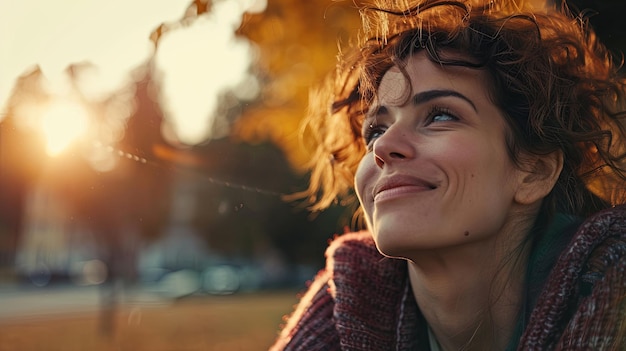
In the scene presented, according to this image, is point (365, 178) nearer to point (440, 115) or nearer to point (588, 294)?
point (440, 115)

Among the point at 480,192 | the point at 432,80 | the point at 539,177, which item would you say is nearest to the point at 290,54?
the point at 432,80

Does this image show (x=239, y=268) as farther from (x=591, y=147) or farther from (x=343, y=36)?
(x=591, y=147)

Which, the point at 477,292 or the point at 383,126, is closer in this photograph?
the point at 477,292

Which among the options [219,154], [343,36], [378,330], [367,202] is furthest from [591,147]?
[219,154]

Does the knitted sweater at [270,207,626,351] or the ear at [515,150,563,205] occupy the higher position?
the ear at [515,150,563,205]

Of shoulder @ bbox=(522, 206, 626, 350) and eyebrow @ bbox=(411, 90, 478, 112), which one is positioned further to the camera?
eyebrow @ bbox=(411, 90, 478, 112)

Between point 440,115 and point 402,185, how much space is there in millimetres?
269

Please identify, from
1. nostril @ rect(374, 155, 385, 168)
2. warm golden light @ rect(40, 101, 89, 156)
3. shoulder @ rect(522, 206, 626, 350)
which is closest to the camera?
shoulder @ rect(522, 206, 626, 350)

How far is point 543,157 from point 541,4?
111cm

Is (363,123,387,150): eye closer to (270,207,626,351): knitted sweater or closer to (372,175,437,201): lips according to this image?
(372,175,437,201): lips

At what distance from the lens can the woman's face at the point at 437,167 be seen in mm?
2037

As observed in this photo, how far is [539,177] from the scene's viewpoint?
7.48 feet

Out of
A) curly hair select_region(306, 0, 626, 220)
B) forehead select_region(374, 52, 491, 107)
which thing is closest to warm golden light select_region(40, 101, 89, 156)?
curly hair select_region(306, 0, 626, 220)

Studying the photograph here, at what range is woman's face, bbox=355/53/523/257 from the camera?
204 cm
